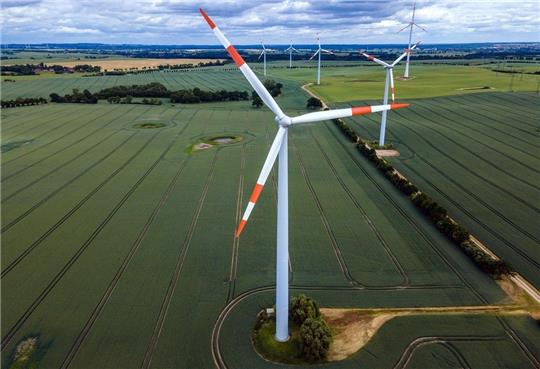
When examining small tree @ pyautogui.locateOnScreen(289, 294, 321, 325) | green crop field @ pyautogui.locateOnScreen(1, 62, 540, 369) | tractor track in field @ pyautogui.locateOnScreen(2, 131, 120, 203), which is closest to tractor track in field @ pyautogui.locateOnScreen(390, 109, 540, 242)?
green crop field @ pyautogui.locateOnScreen(1, 62, 540, 369)

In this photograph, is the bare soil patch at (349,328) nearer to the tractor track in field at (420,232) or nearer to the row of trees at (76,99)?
the tractor track in field at (420,232)

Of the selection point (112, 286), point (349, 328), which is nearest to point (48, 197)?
point (112, 286)

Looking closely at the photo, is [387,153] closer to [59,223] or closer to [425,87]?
[59,223]

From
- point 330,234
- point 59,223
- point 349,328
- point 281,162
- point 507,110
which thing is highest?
point 281,162

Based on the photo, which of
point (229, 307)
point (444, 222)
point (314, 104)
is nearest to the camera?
point (229, 307)

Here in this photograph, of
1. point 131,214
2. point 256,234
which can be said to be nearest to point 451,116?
point 256,234

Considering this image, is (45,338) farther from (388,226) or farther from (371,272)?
(388,226)
